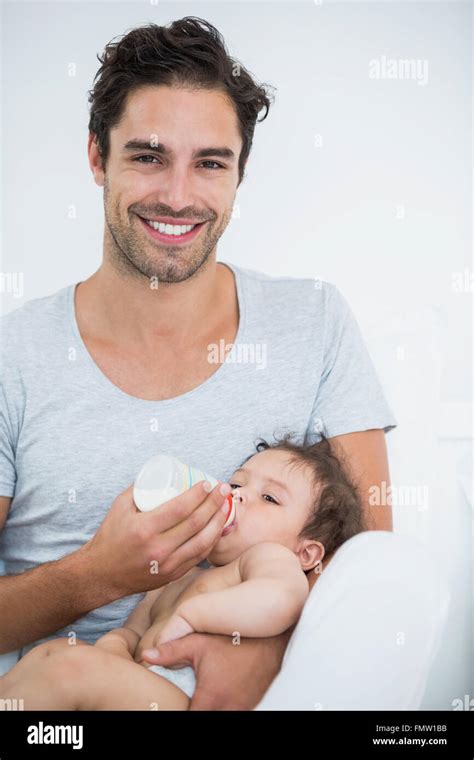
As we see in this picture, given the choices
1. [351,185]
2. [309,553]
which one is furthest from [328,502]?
[351,185]

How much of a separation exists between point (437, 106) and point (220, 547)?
1197mm

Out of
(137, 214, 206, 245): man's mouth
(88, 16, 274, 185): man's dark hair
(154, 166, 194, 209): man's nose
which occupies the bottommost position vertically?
(137, 214, 206, 245): man's mouth

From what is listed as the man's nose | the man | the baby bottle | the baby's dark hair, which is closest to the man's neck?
the man

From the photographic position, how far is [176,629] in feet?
3.96

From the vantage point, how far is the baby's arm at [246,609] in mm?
1194

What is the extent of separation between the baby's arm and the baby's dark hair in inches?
6.5

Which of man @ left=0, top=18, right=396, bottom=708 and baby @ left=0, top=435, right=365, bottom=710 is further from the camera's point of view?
man @ left=0, top=18, right=396, bottom=708

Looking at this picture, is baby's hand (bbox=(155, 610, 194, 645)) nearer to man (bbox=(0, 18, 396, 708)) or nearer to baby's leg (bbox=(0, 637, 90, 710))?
baby's leg (bbox=(0, 637, 90, 710))

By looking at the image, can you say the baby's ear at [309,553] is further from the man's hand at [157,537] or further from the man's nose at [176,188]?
the man's nose at [176,188]

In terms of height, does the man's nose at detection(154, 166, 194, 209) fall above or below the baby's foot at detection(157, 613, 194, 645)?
above

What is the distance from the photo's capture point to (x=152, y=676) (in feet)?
3.80

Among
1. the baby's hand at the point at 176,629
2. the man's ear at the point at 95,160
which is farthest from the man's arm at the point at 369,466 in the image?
the man's ear at the point at 95,160

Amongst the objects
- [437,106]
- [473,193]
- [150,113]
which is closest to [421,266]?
[473,193]

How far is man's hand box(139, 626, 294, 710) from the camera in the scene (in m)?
1.17
